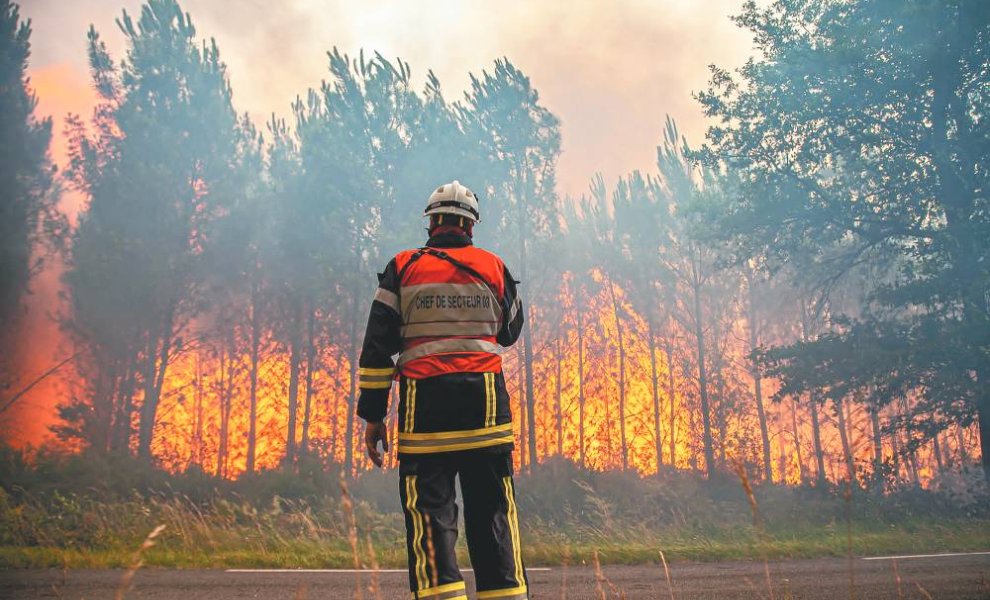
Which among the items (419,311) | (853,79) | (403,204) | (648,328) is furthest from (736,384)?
(419,311)

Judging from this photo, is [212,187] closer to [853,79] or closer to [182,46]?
[182,46]

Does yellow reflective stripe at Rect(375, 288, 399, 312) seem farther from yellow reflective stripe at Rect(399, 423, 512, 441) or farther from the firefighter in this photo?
yellow reflective stripe at Rect(399, 423, 512, 441)

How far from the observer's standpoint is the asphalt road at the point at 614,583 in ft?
18.3

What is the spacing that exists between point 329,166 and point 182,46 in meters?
6.39

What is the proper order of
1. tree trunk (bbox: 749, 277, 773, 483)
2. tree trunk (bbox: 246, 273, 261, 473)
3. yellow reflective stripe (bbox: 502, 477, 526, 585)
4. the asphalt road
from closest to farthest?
yellow reflective stripe (bbox: 502, 477, 526, 585) < the asphalt road < tree trunk (bbox: 749, 277, 773, 483) < tree trunk (bbox: 246, 273, 261, 473)

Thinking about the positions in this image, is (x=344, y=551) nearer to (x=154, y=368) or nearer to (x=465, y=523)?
(x=465, y=523)

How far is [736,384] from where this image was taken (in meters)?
25.5

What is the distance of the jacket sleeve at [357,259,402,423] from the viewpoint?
3180mm

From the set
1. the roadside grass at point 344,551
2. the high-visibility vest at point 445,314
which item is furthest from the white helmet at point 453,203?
the roadside grass at point 344,551

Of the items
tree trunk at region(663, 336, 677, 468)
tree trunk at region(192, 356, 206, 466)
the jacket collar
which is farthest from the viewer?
A: tree trunk at region(663, 336, 677, 468)

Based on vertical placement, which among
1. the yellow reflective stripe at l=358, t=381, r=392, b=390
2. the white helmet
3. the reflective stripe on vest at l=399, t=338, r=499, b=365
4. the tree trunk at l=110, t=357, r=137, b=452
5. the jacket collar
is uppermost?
the tree trunk at l=110, t=357, r=137, b=452

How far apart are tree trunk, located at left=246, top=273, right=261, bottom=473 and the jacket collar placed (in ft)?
72.6

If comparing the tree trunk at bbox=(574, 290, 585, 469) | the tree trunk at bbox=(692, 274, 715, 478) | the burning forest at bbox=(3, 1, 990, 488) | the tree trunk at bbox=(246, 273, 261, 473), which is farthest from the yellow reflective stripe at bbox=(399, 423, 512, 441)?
the tree trunk at bbox=(574, 290, 585, 469)

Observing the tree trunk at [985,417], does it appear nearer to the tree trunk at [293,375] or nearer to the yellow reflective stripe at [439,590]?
the yellow reflective stripe at [439,590]
